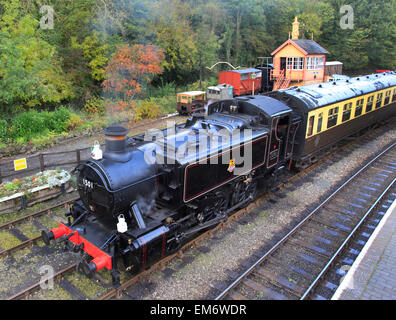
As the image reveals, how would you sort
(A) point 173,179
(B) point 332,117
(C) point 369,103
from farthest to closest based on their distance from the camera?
(C) point 369,103, (B) point 332,117, (A) point 173,179

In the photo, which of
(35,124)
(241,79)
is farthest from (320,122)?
(241,79)

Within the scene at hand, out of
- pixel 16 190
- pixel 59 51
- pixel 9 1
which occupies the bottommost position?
pixel 16 190

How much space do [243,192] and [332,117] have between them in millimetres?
6004

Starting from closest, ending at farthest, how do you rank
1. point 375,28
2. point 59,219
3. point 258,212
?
point 59,219, point 258,212, point 375,28

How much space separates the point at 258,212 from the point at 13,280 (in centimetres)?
660

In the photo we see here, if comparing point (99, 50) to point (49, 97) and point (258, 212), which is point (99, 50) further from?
point (258, 212)

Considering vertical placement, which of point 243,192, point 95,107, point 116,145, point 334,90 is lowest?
point 243,192

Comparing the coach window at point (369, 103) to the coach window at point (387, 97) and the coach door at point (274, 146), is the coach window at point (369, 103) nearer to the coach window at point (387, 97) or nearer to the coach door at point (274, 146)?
the coach window at point (387, 97)

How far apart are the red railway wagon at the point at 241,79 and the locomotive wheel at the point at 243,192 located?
1842 centimetres

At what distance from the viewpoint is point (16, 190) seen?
9.80 m

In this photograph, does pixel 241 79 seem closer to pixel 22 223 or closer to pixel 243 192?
pixel 243 192

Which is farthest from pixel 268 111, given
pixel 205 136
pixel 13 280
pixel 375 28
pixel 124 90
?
pixel 375 28

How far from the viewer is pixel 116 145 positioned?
6.78 metres

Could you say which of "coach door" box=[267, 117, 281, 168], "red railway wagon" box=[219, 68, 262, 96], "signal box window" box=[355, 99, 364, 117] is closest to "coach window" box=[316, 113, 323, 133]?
"coach door" box=[267, 117, 281, 168]
